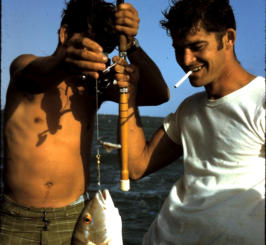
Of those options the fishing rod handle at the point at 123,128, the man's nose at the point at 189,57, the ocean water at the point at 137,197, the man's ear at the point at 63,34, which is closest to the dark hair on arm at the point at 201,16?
the man's nose at the point at 189,57

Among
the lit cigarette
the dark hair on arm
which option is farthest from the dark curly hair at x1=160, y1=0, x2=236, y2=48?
the lit cigarette

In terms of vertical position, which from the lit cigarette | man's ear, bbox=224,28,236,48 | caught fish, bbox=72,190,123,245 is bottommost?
caught fish, bbox=72,190,123,245

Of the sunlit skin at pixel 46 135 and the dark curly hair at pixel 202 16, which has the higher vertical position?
the dark curly hair at pixel 202 16

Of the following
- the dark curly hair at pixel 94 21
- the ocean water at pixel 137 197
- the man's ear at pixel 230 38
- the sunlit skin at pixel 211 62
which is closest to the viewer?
the sunlit skin at pixel 211 62

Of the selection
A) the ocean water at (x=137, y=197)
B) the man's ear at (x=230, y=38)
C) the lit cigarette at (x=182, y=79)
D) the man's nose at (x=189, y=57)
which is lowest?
the ocean water at (x=137, y=197)

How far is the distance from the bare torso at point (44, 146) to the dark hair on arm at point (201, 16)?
3.82ft

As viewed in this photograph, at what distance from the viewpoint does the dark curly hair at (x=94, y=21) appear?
3.23 metres

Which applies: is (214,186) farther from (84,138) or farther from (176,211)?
(84,138)

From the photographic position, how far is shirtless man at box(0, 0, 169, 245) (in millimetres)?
3287

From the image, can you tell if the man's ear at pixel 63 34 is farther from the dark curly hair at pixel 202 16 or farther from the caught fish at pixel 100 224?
the caught fish at pixel 100 224

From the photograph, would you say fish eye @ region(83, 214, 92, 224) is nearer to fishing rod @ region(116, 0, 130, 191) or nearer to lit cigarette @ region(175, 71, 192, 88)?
fishing rod @ region(116, 0, 130, 191)

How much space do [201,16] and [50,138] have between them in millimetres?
1689

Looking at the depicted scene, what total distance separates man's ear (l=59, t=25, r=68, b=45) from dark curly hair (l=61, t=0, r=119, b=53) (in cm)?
3

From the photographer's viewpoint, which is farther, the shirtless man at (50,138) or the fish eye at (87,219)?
the shirtless man at (50,138)
